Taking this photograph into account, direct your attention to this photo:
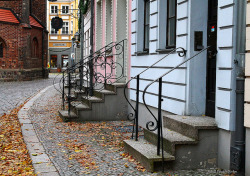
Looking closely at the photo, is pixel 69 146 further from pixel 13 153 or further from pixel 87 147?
pixel 13 153

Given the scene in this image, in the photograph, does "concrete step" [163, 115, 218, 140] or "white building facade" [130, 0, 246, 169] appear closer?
"white building facade" [130, 0, 246, 169]

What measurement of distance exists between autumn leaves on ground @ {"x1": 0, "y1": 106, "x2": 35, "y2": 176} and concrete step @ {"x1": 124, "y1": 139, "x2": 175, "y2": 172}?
1586 mm

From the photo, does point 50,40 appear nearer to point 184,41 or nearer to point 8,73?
point 8,73

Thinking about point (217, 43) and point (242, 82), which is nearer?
point (242, 82)

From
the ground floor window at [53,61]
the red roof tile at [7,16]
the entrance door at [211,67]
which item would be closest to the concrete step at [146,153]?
the entrance door at [211,67]

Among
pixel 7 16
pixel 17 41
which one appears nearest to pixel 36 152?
pixel 17 41

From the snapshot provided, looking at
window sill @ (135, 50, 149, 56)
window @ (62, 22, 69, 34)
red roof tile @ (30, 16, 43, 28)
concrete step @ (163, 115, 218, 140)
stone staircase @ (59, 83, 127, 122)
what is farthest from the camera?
window @ (62, 22, 69, 34)

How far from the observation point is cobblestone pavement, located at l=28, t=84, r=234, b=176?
5.99 metres

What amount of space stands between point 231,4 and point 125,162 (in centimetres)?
286

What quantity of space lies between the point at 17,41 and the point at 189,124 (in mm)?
29499

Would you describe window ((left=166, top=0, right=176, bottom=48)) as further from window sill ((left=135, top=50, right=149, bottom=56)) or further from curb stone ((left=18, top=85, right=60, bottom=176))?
curb stone ((left=18, top=85, right=60, bottom=176))

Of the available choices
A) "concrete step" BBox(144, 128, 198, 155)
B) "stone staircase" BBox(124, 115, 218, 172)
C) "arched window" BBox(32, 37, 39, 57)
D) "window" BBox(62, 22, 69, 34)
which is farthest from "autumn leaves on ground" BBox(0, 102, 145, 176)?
"window" BBox(62, 22, 69, 34)

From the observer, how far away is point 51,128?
390 inches

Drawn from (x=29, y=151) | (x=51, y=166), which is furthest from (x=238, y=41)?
(x=29, y=151)
